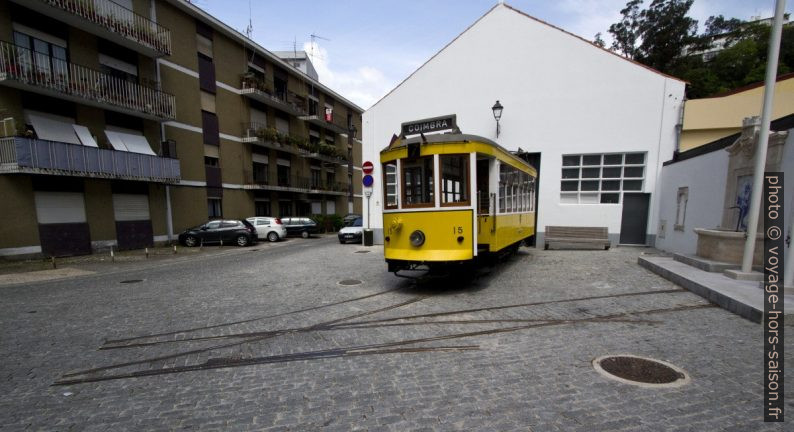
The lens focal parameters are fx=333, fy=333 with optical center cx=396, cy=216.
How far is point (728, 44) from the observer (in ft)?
128

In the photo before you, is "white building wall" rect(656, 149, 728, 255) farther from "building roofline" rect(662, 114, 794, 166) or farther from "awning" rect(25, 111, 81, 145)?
"awning" rect(25, 111, 81, 145)

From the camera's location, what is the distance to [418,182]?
7164 mm

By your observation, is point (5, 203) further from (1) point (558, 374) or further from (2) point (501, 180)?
(1) point (558, 374)

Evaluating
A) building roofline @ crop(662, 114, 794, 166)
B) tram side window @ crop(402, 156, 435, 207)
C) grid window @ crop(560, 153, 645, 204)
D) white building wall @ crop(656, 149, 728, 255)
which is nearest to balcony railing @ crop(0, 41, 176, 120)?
tram side window @ crop(402, 156, 435, 207)

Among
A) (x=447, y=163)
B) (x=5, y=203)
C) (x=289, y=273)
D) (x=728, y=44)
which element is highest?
(x=728, y=44)

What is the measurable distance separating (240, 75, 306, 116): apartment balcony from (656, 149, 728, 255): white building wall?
25303mm

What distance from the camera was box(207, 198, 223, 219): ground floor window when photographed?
22.3 m

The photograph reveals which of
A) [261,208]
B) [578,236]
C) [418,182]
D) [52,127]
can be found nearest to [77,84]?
[52,127]

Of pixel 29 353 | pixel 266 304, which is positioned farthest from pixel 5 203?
pixel 266 304

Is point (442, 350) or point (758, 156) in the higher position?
point (758, 156)

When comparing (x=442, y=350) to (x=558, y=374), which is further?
(x=442, y=350)

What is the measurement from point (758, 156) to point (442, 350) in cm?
747

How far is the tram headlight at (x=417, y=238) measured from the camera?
704cm

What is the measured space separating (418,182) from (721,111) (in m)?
14.0
